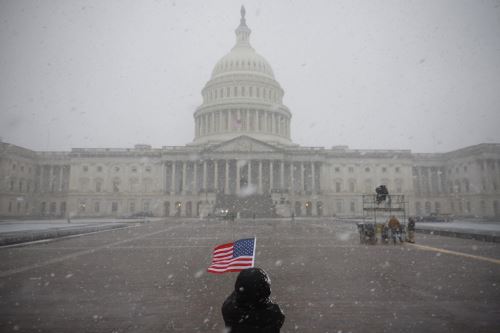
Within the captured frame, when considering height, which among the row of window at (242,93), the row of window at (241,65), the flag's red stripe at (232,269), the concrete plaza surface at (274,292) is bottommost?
the concrete plaza surface at (274,292)

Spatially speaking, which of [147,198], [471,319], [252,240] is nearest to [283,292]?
[471,319]

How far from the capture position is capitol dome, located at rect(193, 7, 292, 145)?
8638 centimetres

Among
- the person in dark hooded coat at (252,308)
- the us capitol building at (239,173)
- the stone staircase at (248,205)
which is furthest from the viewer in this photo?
the us capitol building at (239,173)

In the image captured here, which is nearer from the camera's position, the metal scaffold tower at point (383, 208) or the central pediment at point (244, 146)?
the metal scaffold tower at point (383, 208)

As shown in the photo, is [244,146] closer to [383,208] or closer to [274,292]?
[383,208]

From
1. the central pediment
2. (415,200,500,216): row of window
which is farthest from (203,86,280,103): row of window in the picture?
(415,200,500,216): row of window

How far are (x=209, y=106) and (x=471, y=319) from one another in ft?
282

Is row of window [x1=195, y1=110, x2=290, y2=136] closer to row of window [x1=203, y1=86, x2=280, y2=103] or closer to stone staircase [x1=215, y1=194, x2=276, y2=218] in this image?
row of window [x1=203, y1=86, x2=280, y2=103]

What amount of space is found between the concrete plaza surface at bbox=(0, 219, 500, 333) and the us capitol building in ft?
171

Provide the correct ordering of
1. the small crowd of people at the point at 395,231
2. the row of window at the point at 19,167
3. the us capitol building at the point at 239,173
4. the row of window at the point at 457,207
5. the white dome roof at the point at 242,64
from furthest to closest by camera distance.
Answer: the white dome roof at the point at 242,64
the row of window at the point at 19,167
the row of window at the point at 457,207
the us capitol building at the point at 239,173
the small crowd of people at the point at 395,231

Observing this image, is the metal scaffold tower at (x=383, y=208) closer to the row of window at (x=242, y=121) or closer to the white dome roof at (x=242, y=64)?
the row of window at (x=242, y=121)

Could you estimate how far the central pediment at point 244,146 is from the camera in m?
73.2

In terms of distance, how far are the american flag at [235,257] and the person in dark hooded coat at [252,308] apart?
208 centimetres

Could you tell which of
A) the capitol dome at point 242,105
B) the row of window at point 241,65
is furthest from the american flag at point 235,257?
the row of window at point 241,65
